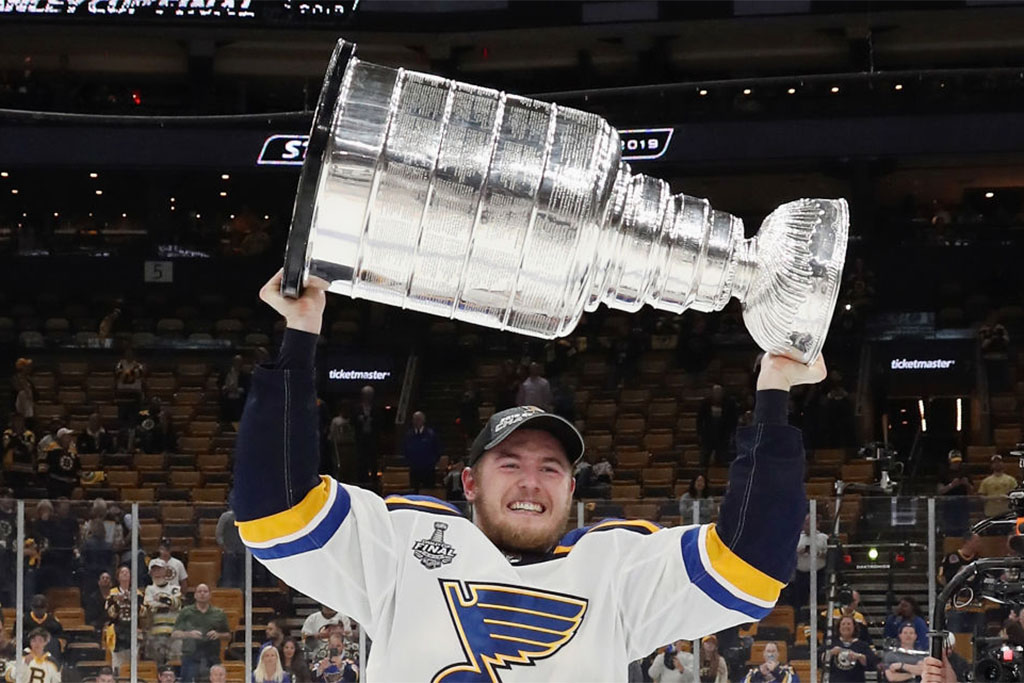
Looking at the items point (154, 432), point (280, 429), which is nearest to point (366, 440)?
point (154, 432)

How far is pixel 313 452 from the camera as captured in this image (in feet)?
7.14

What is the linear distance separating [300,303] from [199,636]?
605 cm

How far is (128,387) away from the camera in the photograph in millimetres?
14281

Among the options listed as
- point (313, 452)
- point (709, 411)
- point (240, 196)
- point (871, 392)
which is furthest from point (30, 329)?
point (313, 452)

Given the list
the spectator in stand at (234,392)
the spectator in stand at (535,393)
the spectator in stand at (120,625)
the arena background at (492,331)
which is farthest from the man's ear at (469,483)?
the spectator in stand at (234,392)

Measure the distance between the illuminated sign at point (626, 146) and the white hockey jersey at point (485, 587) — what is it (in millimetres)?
12271

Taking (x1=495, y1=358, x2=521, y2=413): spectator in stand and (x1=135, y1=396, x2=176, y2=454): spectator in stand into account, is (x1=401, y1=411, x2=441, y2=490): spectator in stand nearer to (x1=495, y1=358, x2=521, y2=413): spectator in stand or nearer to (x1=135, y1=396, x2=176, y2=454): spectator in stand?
(x1=495, y1=358, x2=521, y2=413): spectator in stand

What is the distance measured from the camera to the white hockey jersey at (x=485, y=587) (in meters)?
2.22

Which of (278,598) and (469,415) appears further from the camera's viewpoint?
(469,415)

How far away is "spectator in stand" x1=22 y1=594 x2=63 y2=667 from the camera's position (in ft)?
25.6

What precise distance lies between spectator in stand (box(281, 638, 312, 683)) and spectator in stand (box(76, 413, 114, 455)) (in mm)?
6032

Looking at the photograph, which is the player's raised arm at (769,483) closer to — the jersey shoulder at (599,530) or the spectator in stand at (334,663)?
the jersey shoulder at (599,530)

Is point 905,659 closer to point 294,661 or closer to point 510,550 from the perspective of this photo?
point 294,661

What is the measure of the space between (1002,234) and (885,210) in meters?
1.32
